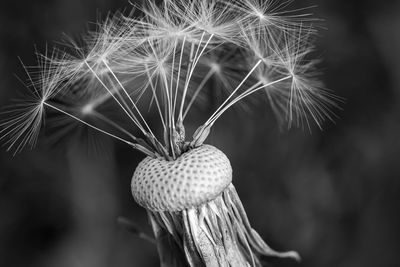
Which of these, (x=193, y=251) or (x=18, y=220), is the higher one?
(x=18, y=220)

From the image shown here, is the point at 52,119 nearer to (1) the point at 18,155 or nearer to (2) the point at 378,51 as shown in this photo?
(1) the point at 18,155

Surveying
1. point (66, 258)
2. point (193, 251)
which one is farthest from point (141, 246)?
point (193, 251)

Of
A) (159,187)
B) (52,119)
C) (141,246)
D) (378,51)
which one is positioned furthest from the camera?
(141,246)

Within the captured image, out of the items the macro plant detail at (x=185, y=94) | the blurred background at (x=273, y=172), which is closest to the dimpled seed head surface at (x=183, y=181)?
the macro plant detail at (x=185, y=94)

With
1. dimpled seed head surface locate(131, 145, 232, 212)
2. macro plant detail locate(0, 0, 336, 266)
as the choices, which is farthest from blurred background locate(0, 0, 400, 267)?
dimpled seed head surface locate(131, 145, 232, 212)

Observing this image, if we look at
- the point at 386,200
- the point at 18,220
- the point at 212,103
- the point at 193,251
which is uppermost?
the point at 212,103
